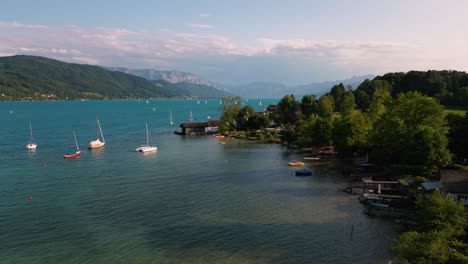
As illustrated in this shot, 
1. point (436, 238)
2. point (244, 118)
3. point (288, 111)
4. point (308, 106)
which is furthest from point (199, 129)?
point (436, 238)

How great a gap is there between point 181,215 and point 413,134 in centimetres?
4003

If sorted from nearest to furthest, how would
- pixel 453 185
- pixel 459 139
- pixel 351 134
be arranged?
pixel 453 185
pixel 459 139
pixel 351 134

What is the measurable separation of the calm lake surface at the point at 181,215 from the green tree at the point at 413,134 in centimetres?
1057

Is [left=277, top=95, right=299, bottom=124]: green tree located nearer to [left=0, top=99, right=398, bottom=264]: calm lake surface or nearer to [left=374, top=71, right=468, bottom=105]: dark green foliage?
[left=374, top=71, right=468, bottom=105]: dark green foliage

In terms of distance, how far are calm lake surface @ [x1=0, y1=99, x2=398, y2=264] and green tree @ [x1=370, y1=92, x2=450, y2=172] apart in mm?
10574

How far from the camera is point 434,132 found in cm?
5588

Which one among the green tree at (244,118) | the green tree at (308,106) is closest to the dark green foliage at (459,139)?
the green tree at (308,106)

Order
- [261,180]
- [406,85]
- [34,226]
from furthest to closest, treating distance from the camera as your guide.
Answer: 1. [406,85]
2. [261,180]
3. [34,226]

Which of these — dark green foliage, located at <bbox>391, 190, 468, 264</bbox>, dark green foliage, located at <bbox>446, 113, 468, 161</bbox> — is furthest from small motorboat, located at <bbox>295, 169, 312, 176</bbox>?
dark green foliage, located at <bbox>391, 190, 468, 264</bbox>

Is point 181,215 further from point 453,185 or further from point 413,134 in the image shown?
point 413,134

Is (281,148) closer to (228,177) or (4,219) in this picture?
(228,177)

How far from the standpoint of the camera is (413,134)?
59406 millimetres

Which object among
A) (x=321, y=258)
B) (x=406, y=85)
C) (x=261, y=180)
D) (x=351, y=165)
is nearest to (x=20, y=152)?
(x=261, y=180)

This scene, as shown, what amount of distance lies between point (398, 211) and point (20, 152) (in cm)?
9236
